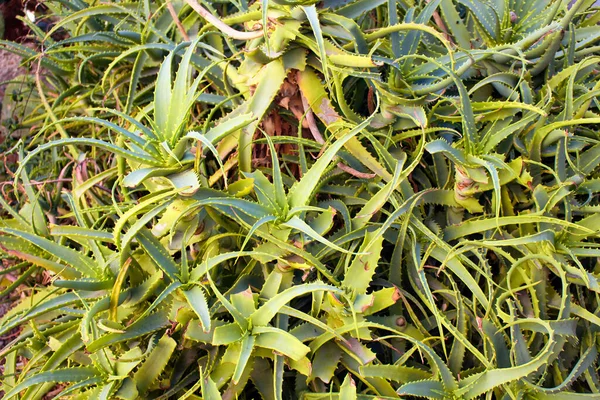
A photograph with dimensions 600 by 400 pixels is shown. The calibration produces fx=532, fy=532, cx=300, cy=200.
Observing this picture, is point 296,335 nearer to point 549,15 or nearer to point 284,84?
point 284,84

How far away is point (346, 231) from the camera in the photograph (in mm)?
818

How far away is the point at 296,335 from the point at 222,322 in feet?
0.35

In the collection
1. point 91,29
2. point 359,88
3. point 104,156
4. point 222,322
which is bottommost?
point 222,322

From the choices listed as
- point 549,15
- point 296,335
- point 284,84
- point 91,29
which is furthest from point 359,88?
point 91,29

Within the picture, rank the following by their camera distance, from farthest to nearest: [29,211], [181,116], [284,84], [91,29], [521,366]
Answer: [91,29]
[29,211]
[284,84]
[181,116]
[521,366]

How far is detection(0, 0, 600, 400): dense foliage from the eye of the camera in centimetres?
74

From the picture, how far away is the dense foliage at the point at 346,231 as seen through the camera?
74 centimetres

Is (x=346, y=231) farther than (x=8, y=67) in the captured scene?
No

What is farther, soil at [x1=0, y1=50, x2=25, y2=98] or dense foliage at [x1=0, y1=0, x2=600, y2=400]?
soil at [x1=0, y1=50, x2=25, y2=98]

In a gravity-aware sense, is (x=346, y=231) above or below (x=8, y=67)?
below

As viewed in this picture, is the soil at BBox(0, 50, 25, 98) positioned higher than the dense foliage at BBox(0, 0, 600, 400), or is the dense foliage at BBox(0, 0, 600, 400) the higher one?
the soil at BBox(0, 50, 25, 98)

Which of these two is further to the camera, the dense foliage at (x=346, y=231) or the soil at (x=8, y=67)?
the soil at (x=8, y=67)

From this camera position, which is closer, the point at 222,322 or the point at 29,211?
the point at 222,322

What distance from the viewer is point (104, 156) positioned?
108cm
